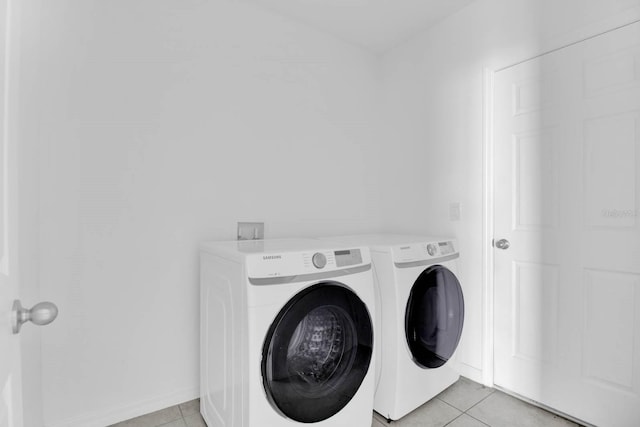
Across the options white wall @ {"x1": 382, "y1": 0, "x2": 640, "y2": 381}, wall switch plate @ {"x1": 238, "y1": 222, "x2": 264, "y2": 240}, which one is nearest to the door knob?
wall switch plate @ {"x1": 238, "y1": 222, "x2": 264, "y2": 240}

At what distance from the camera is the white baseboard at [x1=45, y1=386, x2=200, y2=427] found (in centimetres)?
159

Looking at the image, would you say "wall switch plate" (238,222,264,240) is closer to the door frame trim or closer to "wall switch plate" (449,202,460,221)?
"wall switch plate" (449,202,460,221)

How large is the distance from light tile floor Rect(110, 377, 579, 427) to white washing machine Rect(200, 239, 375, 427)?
0.77 feet

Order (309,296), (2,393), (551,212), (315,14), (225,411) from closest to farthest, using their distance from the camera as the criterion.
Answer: (2,393)
(309,296)
(225,411)
(551,212)
(315,14)

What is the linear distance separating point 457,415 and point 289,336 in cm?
114

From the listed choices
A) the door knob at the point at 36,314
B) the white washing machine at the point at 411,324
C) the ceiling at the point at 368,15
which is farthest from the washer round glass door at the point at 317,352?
the ceiling at the point at 368,15

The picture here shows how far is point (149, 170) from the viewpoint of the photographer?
1.81 m

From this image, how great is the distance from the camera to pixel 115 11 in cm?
170

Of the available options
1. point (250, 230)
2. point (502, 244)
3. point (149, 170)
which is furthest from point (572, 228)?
point (149, 170)

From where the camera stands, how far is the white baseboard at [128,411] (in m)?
1.59

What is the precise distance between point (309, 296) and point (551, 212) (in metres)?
1.44

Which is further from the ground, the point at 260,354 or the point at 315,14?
the point at 315,14

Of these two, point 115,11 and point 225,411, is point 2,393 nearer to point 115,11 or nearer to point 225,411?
point 225,411

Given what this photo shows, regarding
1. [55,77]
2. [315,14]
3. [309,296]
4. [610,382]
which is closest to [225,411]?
[309,296]
